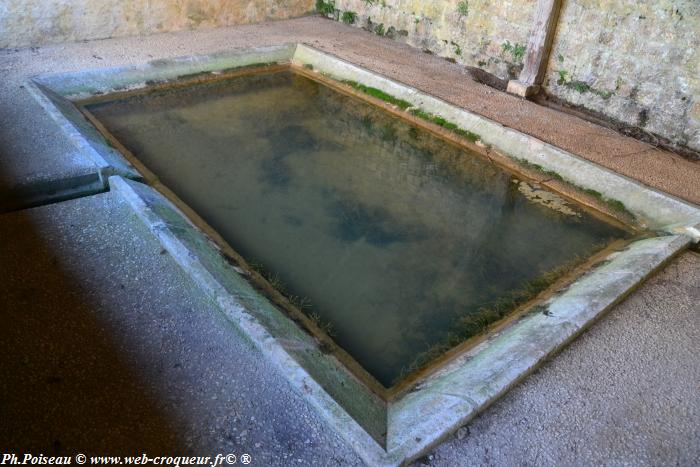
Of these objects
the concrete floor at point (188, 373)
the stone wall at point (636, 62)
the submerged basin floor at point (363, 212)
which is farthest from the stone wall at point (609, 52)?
the concrete floor at point (188, 373)

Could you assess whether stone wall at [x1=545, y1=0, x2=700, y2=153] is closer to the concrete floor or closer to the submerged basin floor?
the submerged basin floor

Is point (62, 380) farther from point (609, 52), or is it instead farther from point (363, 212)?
point (609, 52)

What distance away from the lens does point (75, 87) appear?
16.3ft

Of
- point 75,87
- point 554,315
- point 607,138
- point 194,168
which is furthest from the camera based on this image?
point 75,87

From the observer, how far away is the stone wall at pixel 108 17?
5.41m

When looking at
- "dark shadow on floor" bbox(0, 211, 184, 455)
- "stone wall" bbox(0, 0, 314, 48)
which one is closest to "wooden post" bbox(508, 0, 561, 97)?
"stone wall" bbox(0, 0, 314, 48)

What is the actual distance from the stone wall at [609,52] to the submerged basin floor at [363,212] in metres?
1.52

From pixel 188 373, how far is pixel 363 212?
2040mm

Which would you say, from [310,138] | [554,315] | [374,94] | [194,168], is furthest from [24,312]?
[374,94]

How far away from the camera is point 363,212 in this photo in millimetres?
3846

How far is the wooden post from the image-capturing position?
5.17m

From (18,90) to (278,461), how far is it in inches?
167

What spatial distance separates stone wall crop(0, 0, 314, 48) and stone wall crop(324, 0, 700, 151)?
8.71 ft

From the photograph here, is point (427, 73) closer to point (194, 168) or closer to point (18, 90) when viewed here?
point (194, 168)
